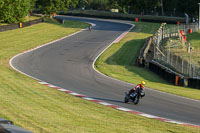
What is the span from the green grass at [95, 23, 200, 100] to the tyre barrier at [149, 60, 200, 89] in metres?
0.39

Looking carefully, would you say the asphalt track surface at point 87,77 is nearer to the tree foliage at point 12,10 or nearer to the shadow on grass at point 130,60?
the shadow on grass at point 130,60

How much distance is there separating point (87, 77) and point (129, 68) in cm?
749

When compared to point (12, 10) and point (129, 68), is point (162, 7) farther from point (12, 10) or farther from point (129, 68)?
point (129, 68)

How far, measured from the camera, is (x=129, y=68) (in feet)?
112

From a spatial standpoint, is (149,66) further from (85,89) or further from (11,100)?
(11,100)

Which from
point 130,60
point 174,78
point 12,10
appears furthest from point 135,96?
point 12,10

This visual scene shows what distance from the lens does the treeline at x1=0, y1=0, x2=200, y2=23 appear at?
66.4m

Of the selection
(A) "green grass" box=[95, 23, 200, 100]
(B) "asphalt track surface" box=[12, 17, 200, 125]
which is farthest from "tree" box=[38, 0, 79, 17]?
(B) "asphalt track surface" box=[12, 17, 200, 125]

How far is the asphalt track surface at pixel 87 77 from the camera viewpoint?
18250mm

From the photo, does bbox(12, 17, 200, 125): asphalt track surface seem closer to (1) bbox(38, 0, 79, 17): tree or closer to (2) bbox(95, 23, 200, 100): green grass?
(2) bbox(95, 23, 200, 100): green grass

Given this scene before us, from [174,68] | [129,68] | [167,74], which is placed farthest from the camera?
[129,68]

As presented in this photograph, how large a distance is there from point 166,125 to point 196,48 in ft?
113

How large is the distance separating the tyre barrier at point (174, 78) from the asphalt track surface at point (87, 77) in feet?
14.4

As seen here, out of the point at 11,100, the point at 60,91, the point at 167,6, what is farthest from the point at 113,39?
the point at 167,6
